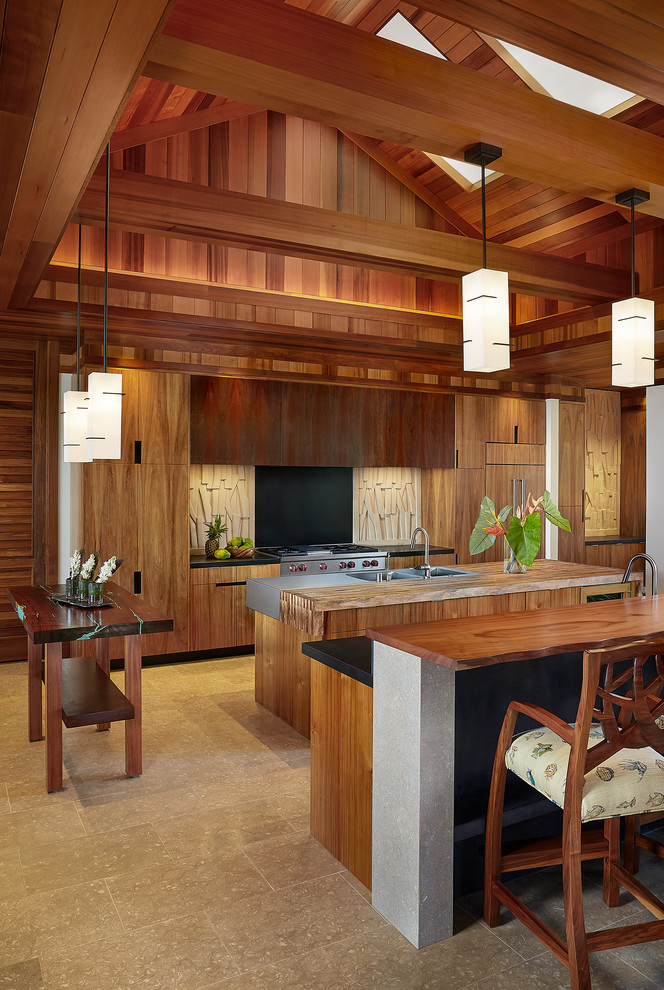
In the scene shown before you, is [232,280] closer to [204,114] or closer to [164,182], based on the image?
[204,114]

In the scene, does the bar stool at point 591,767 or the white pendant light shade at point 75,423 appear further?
the white pendant light shade at point 75,423

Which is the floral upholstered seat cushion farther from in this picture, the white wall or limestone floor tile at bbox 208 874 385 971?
the white wall

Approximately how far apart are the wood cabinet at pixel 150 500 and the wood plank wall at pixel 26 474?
0.38m

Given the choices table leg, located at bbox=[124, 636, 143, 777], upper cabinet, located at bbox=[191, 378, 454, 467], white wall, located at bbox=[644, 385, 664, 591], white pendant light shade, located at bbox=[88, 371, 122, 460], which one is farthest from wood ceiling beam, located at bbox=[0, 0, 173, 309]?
white wall, located at bbox=[644, 385, 664, 591]

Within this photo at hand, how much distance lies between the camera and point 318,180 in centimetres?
497

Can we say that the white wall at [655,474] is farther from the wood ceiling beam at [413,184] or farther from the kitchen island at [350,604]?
the wood ceiling beam at [413,184]

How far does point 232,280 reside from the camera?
16.8 feet

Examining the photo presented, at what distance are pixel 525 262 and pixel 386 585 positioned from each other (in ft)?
7.12

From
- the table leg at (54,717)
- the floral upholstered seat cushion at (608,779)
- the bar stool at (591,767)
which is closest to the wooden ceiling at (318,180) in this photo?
the bar stool at (591,767)

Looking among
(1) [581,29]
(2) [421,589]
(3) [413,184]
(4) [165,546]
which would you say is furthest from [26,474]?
(1) [581,29]

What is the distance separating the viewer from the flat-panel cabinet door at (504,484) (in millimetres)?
6953


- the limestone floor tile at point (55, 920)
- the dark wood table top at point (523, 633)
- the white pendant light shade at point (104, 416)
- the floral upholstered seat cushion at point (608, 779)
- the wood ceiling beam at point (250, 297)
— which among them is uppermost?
the wood ceiling beam at point (250, 297)

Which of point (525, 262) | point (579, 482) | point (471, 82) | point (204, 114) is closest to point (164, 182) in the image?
point (471, 82)

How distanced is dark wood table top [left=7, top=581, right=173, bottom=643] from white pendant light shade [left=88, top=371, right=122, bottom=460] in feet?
2.52
